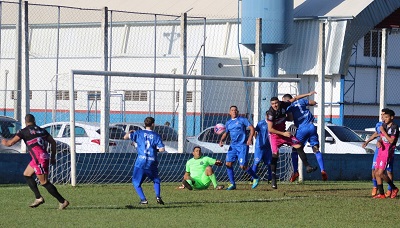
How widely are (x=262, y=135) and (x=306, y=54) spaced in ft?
70.0

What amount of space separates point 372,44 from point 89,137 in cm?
2426

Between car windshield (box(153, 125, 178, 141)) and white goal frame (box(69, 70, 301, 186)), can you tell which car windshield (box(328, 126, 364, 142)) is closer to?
white goal frame (box(69, 70, 301, 186))

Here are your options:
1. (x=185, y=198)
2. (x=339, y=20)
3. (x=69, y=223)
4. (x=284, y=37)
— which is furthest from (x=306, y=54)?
(x=69, y=223)

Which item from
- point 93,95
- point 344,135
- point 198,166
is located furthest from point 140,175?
point 344,135

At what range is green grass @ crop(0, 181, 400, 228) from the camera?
15125mm

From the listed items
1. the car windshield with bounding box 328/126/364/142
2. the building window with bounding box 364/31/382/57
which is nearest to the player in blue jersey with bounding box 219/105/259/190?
the car windshield with bounding box 328/126/364/142

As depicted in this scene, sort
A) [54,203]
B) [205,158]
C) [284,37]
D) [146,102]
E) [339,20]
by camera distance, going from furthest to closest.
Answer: [339,20], [284,37], [146,102], [205,158], [54,203]

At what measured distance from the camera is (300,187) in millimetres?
23625

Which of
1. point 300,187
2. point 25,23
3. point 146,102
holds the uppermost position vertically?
point 25,23

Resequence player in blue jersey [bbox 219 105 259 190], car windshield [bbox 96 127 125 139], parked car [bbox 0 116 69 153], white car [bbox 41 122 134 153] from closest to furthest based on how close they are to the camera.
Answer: player in blue jersey [bbox 219 105 259 190] → white car [bbox 41 122 134 153] → car windshield [bbox 96 127 125 139] → parked car [bbox 0 116 69 153]

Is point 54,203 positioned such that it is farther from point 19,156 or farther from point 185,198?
point 19,156

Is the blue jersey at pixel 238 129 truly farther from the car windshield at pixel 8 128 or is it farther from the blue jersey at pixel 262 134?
the car windshield at pixel 8 128

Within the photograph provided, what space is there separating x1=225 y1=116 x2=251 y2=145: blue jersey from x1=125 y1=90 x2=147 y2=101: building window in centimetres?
683

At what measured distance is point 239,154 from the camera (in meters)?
23.3
